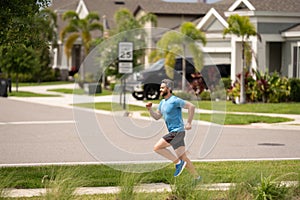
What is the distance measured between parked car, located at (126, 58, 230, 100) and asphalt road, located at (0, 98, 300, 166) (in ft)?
25.9

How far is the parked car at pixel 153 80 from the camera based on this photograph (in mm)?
31312

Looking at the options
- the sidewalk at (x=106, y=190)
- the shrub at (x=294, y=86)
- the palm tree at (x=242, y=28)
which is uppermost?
the palm tree at (x=242, y=28)

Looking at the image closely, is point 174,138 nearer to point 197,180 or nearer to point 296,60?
point 197,180

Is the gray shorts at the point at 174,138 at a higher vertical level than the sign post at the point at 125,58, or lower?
lower

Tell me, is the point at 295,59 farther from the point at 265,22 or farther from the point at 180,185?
the point at 180,185

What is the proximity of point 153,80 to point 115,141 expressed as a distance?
1539 centimetres

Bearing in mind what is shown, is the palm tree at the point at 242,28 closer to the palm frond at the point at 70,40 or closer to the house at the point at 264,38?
the house at the point at 264,38

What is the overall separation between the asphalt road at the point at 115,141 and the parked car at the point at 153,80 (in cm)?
789

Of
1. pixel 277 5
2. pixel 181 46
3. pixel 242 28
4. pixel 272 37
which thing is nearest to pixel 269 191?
pixel 242 28

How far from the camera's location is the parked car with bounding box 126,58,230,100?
1233 inches

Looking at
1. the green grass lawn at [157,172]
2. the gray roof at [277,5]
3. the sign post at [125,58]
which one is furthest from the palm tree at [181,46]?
the green grass lawn at [157,172]

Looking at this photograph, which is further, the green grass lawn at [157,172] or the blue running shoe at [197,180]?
the green grass lawn at [157,172]

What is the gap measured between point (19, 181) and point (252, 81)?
19231 mm

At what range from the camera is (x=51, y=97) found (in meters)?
35.9
